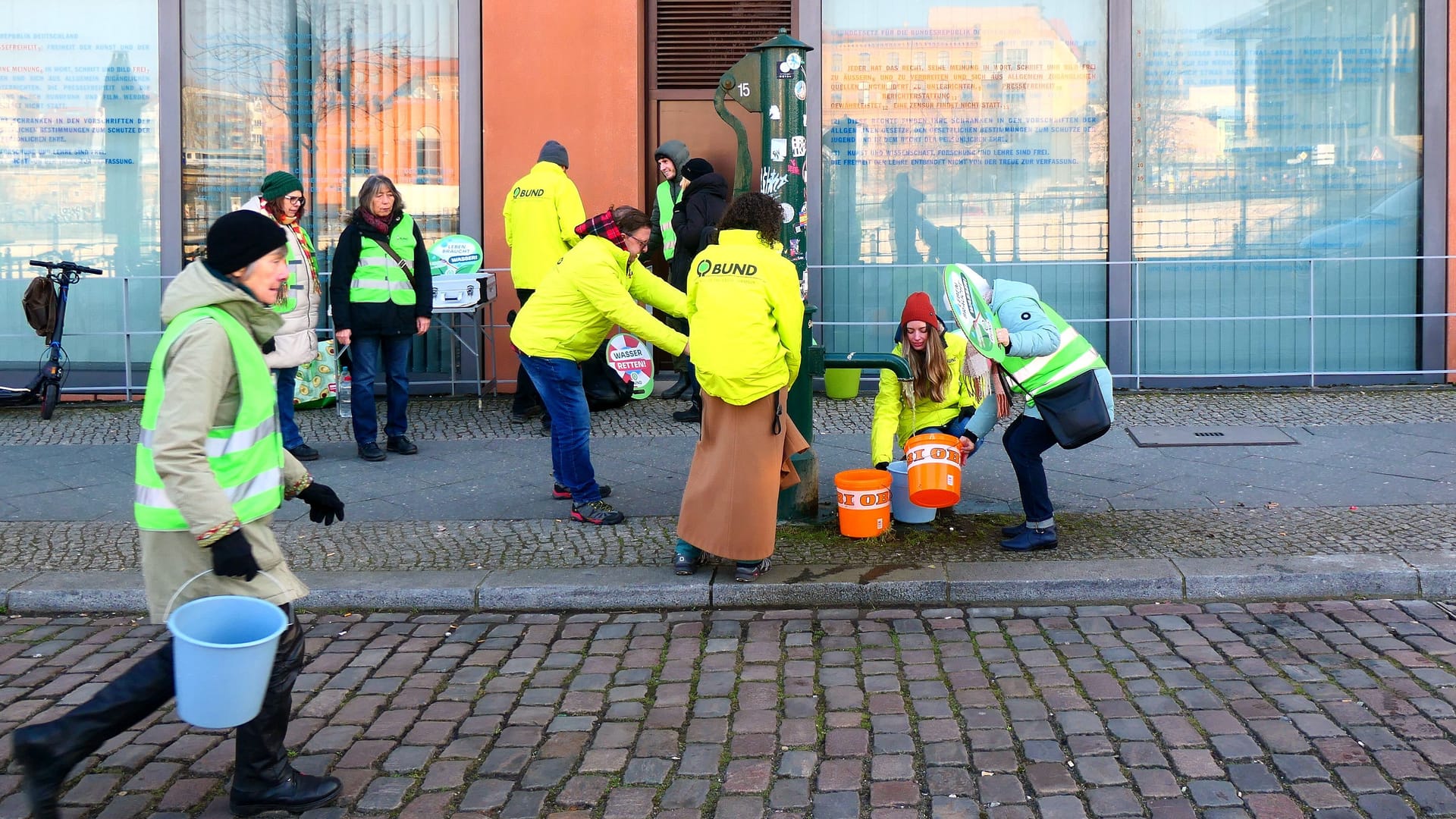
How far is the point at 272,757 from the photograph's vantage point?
3.81m

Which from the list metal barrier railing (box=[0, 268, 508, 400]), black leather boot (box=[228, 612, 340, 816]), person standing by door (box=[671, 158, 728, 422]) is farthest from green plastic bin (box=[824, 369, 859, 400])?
metal barrier railing (box=[0, 268, 508, 400])

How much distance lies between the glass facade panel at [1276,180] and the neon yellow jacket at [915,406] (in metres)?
4.33

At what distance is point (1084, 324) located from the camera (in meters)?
11.0

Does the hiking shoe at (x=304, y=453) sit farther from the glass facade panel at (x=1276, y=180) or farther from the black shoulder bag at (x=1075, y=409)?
the glass facade panel at (x=1276, y=180)

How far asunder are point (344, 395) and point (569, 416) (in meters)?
3.75

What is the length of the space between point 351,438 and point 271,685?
5.77 m

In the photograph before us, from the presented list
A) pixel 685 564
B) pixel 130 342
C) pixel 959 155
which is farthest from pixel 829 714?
pixel 130 342

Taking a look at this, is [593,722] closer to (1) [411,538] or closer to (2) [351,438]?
(1) [411,538]

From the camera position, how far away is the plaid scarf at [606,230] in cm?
660

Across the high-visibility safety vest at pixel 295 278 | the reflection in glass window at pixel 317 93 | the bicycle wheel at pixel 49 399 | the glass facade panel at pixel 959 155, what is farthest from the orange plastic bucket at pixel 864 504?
the bicycle wheel at pixel 49 399

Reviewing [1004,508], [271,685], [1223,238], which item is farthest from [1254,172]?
[271,685]

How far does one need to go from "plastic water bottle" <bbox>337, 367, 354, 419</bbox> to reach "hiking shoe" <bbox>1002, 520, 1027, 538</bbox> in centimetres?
501

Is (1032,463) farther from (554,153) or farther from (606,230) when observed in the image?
(554,153)

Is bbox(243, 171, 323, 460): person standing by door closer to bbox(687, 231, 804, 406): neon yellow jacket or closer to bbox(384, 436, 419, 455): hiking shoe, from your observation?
bbox(384, 436, 419, 455): hiking shoe
